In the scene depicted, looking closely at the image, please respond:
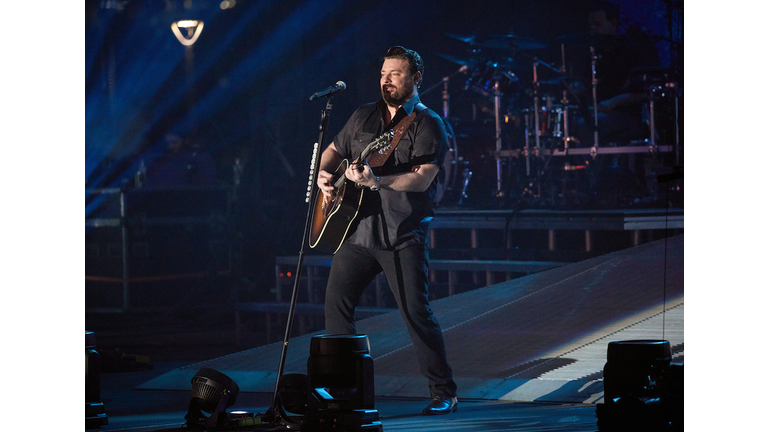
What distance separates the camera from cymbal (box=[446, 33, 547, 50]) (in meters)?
7.55

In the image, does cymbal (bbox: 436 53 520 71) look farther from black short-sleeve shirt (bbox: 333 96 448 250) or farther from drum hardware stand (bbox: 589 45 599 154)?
black short-sleeve shirt (bbox: 333 96 448 250)

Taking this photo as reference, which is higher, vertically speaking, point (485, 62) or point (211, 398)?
point (485, 62)

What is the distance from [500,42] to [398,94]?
4.07m

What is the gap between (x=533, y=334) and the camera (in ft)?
16.2

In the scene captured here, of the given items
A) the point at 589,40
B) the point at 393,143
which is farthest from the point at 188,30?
the point at 393,143

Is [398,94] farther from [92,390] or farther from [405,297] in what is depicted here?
[92,390]

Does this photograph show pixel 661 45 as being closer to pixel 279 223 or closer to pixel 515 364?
pixel 279 223

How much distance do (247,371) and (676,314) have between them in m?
2.21

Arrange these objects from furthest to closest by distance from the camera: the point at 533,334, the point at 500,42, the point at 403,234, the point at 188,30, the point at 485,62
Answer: the point at 485,62 → the point at 500,42 → the point at 188,30 → the point at 533,334 → the point at 403,234

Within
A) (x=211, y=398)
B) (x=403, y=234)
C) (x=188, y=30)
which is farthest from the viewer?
(x=188, y=30)

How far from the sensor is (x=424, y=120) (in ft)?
12.1

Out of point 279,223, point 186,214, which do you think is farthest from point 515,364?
point 186,214

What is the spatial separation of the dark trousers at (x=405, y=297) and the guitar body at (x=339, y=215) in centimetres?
6

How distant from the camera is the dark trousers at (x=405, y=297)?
3656 millimetres
